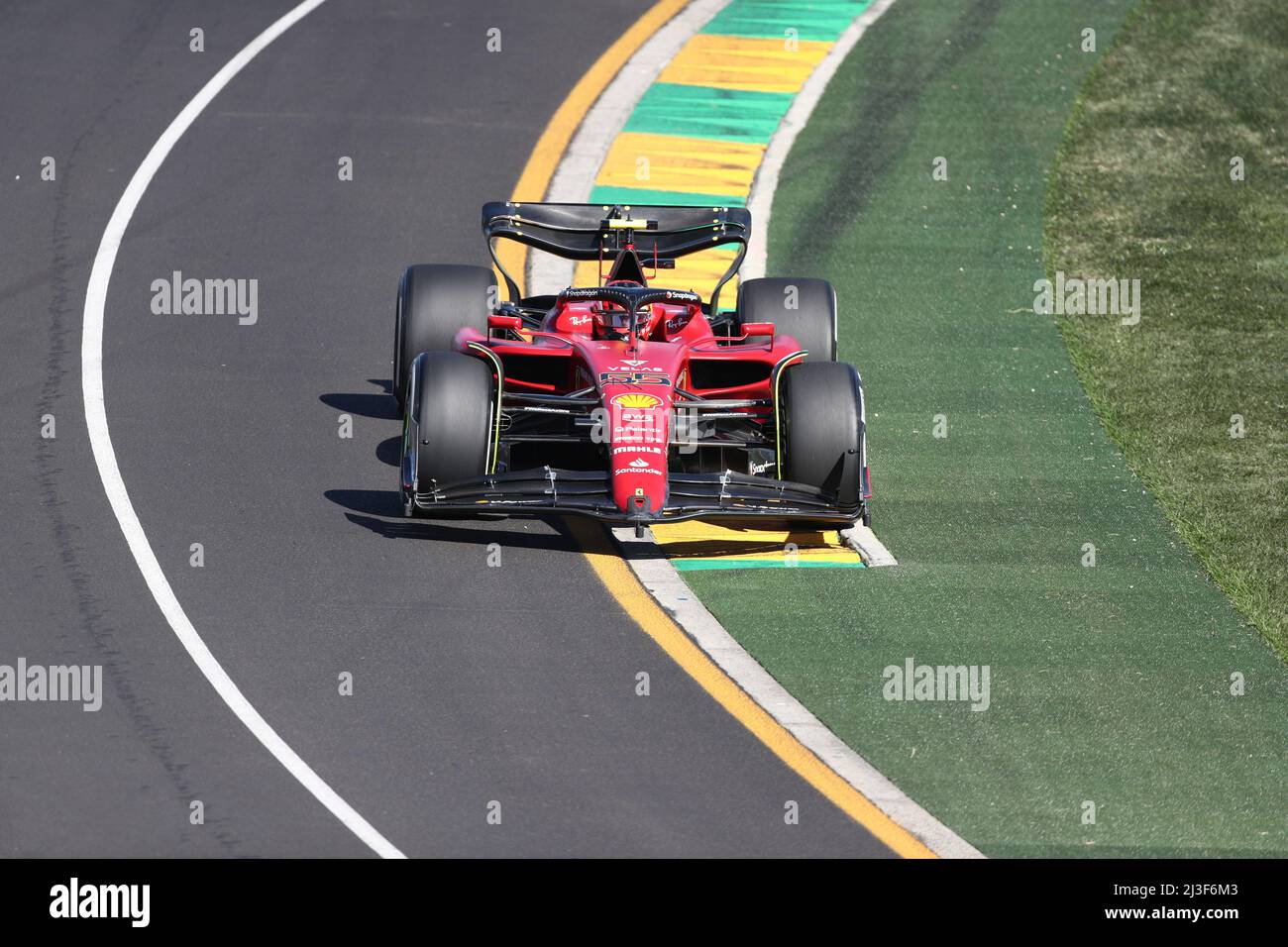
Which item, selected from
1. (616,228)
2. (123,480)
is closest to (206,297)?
(123,480)

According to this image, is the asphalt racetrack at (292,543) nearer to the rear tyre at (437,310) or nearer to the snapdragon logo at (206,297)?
the snapdragon logo at (206,297)

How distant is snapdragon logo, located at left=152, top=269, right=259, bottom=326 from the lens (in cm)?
1902

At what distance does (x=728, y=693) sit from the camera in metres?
12.8

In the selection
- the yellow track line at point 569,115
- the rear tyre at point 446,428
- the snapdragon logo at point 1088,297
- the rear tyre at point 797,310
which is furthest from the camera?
the yellow track line at point 569,115

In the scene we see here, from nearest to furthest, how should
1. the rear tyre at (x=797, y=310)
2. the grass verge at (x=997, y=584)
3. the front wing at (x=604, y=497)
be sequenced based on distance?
the grass verge at (x=997, y=584) → the front wing at (x=604, y=497) → the rear tyre at (x=797, y=310)

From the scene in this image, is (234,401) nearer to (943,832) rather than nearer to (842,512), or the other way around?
(842,512)

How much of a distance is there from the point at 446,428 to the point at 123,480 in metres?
2.77

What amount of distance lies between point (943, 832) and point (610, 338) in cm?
553

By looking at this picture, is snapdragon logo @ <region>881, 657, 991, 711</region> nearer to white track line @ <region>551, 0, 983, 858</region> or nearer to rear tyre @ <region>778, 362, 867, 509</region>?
white track line @ <region>551, 0, 983, 858</region>

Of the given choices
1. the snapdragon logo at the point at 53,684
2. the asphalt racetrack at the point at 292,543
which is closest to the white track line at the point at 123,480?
the asphalt racetrack at the point at 292,543

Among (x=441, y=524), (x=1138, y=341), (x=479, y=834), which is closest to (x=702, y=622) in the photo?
(x=441, y=524)

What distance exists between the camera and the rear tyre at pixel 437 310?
16.4 m

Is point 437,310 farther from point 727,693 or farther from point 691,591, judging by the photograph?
point 727,693
